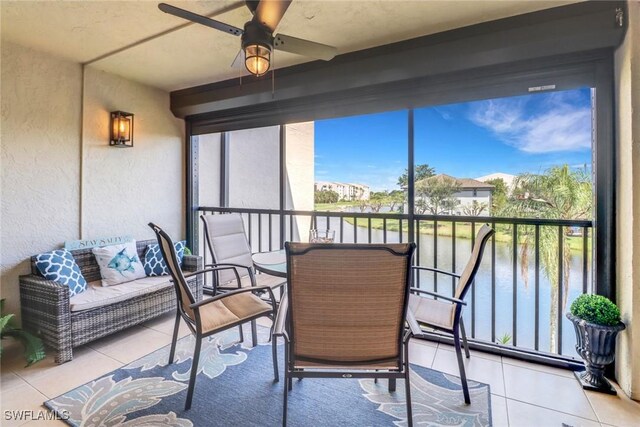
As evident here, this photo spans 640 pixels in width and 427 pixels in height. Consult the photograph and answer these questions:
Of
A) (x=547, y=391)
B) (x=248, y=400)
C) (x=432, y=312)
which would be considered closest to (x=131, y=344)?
(x=248, y=400)

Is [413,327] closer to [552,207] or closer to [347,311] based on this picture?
[347,311]

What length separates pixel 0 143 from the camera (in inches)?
101

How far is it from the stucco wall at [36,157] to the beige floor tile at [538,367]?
4107 mm

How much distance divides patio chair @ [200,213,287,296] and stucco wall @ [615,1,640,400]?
2470 millimetres

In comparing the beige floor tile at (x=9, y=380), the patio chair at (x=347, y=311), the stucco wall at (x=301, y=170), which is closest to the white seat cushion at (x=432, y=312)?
the patio chair at (x=347, y=311)

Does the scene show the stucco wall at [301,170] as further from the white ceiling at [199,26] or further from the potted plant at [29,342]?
the potted plant at [29,342]

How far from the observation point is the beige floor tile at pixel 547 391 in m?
1.89

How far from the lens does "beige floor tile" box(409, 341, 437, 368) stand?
7.94 feet

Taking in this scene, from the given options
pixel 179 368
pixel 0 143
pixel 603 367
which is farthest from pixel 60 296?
pixel 603 367

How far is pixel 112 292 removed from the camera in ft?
8.90

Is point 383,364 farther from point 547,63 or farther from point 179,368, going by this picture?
point 547,63

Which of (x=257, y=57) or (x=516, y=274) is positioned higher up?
(x=257, y=57)

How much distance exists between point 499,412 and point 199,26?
3350 millimetres

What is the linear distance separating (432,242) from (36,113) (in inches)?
152
